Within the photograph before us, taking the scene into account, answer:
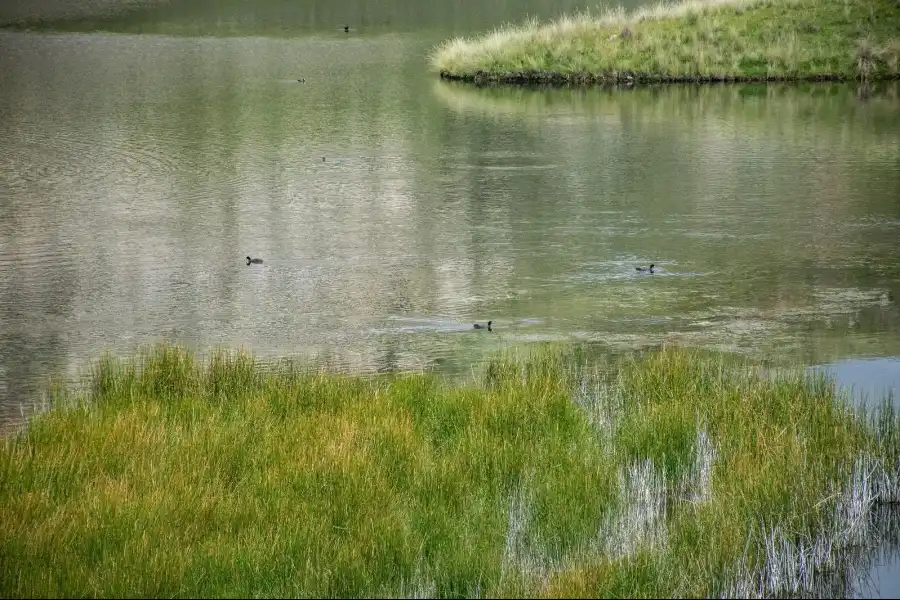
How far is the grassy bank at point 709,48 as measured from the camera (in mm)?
36438

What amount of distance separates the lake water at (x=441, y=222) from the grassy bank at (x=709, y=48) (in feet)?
5.65

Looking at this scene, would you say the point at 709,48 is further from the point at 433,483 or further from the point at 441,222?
the point at 433,483

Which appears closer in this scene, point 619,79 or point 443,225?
point 443,225

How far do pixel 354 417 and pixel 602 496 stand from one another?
197 centimetres

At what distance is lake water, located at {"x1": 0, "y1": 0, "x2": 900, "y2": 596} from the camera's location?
12344 mm

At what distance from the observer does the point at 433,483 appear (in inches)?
311

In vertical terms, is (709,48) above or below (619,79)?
above

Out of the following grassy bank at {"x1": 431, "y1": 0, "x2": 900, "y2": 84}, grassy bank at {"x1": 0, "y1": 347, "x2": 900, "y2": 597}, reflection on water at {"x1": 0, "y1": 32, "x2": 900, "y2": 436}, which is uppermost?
grassy bank at {"x1": 431, "y1": 0, "x2": 900, "y2": 84}

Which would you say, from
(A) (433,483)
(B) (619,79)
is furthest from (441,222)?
(B) (619,79)

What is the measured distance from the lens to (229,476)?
26.5ft

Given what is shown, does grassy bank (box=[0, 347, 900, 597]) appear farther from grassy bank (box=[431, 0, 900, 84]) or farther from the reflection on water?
grassy bank (box=[431, 0, 900, 84])

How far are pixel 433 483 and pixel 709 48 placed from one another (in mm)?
32007

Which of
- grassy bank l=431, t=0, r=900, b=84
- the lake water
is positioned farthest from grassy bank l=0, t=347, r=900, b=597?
grassy bank l=431, t=0, r=900, b=84

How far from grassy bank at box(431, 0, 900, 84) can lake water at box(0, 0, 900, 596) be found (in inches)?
67.8
